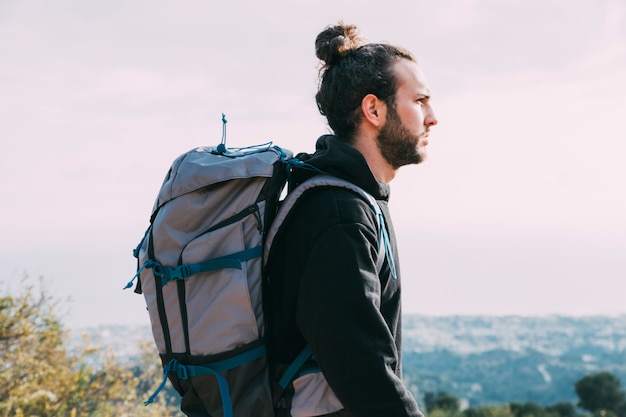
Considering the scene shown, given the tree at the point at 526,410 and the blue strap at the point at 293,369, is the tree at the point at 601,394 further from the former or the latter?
the blue strap at the point at 293,369

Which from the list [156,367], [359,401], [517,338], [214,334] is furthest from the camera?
[517,338]

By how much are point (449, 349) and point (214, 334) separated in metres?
89.9

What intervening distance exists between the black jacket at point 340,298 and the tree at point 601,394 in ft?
113

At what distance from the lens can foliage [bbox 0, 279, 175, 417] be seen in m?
5.94

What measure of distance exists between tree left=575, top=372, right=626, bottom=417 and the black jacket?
34.5 meters

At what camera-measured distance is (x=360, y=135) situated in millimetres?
2418

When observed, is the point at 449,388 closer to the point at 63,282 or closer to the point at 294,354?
the point at 63,282

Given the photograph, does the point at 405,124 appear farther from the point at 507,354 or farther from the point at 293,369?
the point at 507,354

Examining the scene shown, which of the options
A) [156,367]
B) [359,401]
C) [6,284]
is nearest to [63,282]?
[6,284]

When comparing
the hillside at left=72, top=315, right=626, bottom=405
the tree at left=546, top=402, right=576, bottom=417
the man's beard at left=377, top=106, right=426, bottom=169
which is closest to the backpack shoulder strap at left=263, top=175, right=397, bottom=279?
the man's beard at left=377, top=106, right=426, bottom=169

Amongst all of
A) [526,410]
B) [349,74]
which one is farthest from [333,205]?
[526,410]

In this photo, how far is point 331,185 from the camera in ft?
7.02

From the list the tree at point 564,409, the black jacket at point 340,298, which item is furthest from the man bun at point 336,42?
the tree at point 564,409

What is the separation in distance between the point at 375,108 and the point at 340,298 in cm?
73
